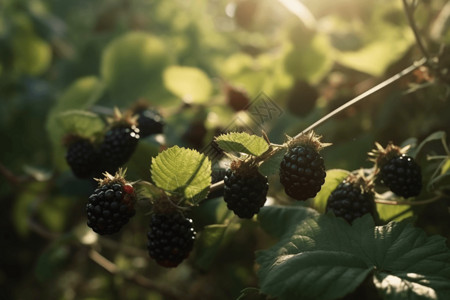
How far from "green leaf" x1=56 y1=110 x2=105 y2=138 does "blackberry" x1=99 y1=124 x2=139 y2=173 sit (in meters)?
0.05

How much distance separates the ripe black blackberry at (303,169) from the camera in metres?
0.68

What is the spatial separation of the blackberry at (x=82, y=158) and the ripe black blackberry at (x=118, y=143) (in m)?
0.02

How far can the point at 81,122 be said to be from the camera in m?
0.98

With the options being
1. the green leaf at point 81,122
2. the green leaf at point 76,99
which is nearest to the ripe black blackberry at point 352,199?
the green leaf at point 81,122

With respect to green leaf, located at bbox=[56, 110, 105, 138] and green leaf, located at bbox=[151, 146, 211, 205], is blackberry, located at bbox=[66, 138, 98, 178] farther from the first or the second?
green leaf, located at bbox=[151, 146, 211, 205]

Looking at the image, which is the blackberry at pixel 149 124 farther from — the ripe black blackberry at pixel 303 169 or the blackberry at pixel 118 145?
the ripe black blackberry at pixel 303 169

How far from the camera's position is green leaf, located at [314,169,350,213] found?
2.68ft

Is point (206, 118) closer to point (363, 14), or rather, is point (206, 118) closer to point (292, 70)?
point (292, 70)

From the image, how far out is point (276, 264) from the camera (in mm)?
644

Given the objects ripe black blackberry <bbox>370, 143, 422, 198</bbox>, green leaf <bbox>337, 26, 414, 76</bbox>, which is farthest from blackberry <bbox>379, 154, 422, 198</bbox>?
green leaf <bbox>337, 26, 414, 76</bbox>

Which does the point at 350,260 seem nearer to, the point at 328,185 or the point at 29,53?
the point at 328,185

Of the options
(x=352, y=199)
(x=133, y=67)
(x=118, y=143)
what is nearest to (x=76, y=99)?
(x=133, y=67)

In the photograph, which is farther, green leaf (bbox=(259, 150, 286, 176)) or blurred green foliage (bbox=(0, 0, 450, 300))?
blurred green foliage (bbox=(0, 0, 450, 300))

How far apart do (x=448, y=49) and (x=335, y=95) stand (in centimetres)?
43
